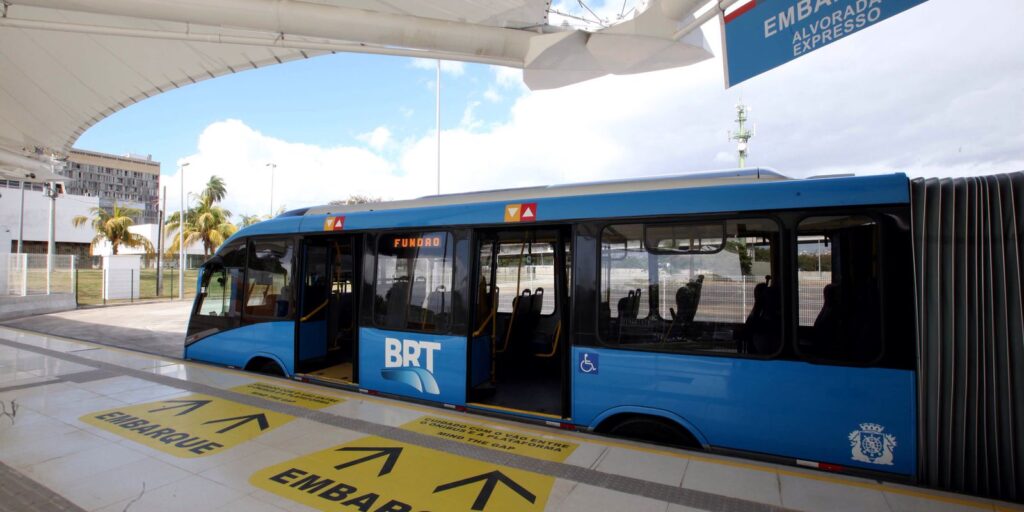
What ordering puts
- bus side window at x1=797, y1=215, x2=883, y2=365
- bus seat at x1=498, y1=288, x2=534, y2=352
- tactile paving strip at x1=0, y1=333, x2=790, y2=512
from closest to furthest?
tactile paving strip at x1=0, y1=333, x2=790, y2=512 < bus side window at x1=797, y1=215, x2=883, y2=365 < bus seat at x1=498, y1=288, x2=534, y2=352

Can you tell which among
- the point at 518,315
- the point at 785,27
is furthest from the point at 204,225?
the point at 785,27

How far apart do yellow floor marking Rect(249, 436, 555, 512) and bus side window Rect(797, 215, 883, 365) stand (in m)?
2.62

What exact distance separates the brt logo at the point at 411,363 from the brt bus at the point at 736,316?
0.06 feet

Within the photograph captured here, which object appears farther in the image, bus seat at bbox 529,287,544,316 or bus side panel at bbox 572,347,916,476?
bus seat at bbox 529,287,544,316

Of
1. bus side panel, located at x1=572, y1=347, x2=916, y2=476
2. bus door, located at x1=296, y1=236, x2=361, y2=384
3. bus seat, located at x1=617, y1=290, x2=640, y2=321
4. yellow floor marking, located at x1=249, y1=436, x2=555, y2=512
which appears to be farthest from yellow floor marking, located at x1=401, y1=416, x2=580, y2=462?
bus door, located at x1=296, y1=236, x2=361, y2=384

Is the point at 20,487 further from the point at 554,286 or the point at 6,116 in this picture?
the point at 6,116

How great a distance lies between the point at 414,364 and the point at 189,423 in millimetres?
2601

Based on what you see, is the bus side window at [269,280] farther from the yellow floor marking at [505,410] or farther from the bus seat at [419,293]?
the yellow floor marking at [505,410]

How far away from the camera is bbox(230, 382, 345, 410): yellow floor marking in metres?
6.18

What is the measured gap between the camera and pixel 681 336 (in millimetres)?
4566

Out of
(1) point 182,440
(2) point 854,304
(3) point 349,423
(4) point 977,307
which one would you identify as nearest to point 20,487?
(1) point 182,440

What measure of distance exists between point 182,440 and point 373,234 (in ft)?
10.5

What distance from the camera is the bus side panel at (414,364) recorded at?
5867 mm

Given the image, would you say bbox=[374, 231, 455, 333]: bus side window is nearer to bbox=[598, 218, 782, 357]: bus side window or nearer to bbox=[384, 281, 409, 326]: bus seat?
bbox=[384, 281, 409, 326]: bus seat
